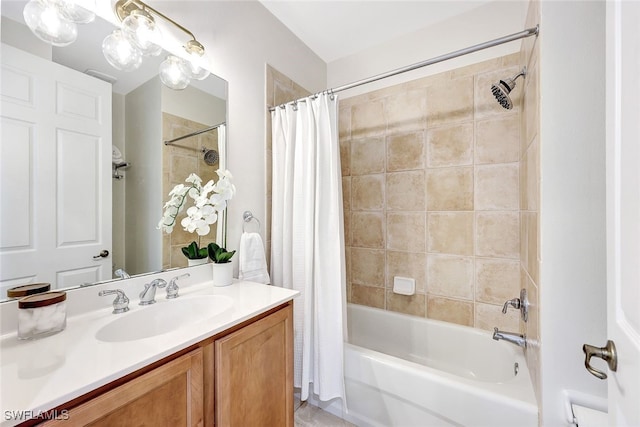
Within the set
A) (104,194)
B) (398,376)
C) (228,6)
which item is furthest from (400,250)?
(228,6)

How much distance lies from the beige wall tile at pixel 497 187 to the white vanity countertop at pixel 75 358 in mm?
1547

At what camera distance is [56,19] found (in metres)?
0.90

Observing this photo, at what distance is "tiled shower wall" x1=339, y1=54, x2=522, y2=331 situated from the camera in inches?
66.0

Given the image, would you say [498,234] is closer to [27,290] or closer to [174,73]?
[174,73]

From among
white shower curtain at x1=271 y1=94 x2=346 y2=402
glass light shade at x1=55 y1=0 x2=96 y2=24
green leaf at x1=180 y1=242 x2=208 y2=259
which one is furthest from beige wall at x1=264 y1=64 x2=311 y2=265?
glass light shade at x1=55 y1=0 x2=96 y2=24

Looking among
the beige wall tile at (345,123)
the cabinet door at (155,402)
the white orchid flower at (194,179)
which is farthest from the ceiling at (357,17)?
the cabinet door at (155,402)

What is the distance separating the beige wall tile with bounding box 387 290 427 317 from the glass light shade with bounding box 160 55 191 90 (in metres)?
1.95

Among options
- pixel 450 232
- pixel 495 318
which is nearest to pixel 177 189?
pixel 450 232

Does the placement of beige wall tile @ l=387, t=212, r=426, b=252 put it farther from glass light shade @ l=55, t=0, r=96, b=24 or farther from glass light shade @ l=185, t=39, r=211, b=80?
glass light shade @ l=55, t=0, r=96, b=24

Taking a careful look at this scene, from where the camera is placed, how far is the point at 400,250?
2033mm

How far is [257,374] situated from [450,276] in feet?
4.75

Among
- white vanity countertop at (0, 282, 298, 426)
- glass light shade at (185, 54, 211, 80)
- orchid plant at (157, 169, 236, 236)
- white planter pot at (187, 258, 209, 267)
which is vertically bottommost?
white vanity countertop at (0, 282, 298, 426)

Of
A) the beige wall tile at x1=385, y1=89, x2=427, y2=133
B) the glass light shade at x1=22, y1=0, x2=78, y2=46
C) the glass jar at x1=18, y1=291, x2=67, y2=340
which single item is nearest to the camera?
the glass jar at x1=18, y1=291, x2=67, y2=340

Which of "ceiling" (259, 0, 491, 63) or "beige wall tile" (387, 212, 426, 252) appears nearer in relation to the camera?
"ceiling" (259, 0, 491, 63)
